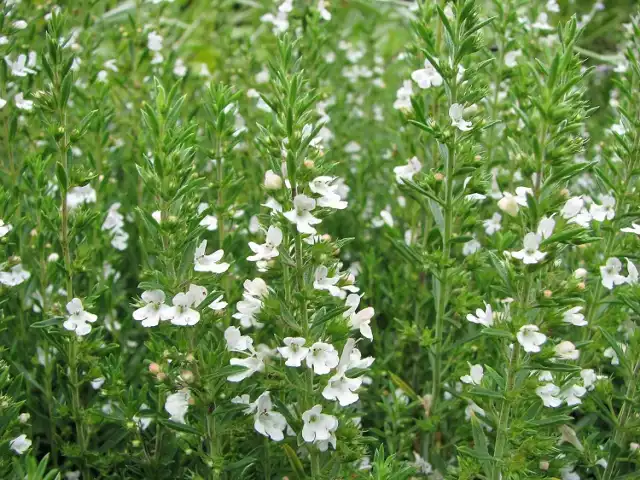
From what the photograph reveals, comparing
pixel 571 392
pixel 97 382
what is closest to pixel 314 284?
pixel 571 392

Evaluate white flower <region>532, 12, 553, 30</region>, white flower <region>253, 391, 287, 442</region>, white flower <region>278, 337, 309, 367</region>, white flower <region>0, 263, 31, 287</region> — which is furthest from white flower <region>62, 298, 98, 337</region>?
white flower <region>532, 12, 553, 30</region>

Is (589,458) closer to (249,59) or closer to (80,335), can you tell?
(80,335)

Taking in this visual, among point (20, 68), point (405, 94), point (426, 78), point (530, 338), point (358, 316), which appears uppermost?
point (426, 78)

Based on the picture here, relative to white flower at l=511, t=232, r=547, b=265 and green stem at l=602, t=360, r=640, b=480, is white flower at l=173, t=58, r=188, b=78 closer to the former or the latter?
white flower at l=511, t=232, r=547, b=265

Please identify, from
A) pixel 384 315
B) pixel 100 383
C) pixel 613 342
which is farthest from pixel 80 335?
pixel 613 342

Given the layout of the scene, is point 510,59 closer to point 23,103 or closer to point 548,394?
point 548,394
